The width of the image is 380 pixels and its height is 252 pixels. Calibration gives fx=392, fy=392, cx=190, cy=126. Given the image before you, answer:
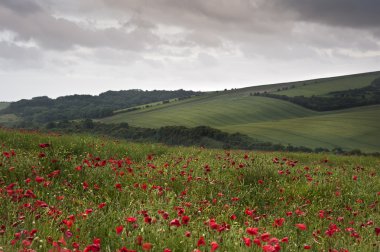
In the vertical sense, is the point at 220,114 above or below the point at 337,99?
below

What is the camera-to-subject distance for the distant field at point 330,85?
440ft

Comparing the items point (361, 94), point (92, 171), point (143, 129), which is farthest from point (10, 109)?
point (92, 171)

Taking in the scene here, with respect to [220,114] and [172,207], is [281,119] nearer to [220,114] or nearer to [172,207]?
[220,114]

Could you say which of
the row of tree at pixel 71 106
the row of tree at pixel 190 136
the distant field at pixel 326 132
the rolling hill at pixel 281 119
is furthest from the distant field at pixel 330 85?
the row of tree at pixel 190 136

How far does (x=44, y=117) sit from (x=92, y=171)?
126054 millimetres

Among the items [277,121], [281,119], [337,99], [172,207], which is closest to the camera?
[172,207]

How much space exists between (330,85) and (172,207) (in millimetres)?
148333

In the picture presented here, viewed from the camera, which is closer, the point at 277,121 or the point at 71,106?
the point at 277,121

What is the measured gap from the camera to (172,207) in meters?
6.00

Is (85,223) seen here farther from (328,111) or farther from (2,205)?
(328,111)

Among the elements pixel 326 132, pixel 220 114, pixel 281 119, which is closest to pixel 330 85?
pixel 281 119

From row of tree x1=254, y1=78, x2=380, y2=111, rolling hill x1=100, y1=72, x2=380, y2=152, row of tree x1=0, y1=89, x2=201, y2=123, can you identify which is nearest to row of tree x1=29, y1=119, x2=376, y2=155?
rolling hill x1=100, y1=72, x2=380, y2=152

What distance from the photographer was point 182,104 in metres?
123

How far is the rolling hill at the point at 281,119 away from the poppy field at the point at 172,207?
61.0 m
